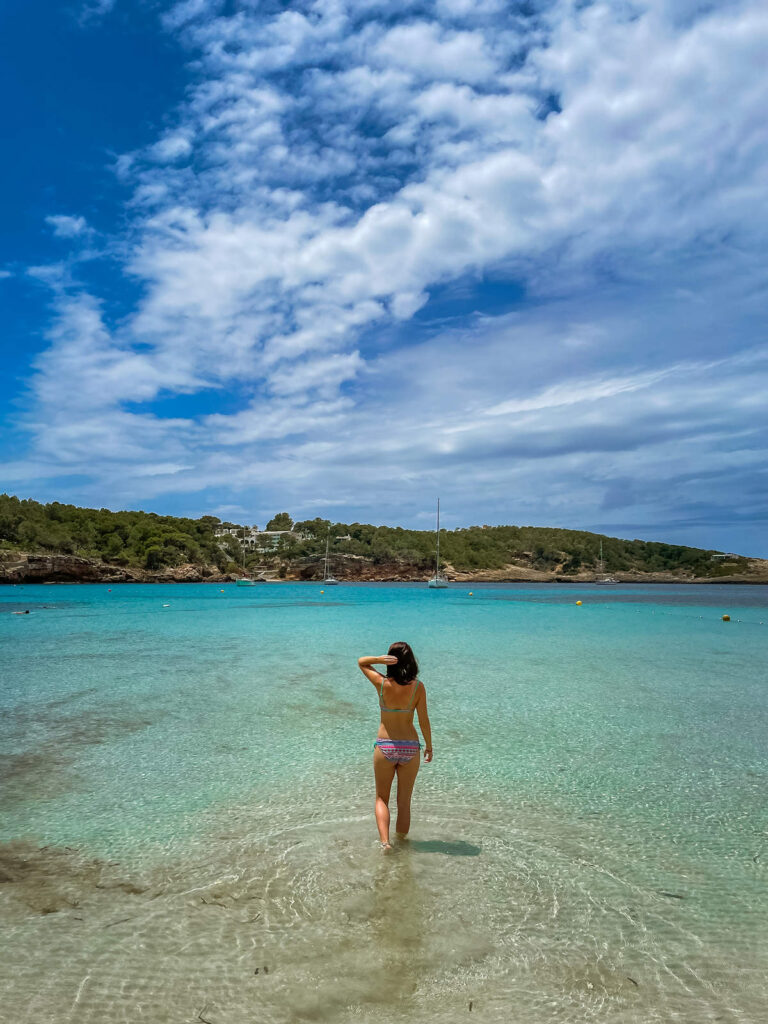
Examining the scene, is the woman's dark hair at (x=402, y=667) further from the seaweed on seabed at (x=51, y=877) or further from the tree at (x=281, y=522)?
the tree at (x=281, y=522)

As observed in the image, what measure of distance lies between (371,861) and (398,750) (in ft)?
2.83

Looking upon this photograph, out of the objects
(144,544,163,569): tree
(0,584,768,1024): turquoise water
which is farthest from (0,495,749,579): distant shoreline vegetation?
(0,584,768,1024): turquoise water

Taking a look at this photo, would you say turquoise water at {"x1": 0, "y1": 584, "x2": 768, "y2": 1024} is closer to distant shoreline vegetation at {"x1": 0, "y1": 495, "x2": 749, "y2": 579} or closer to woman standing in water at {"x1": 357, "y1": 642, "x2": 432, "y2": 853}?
woman standing in water at {"x1": 357, "y1": 642, "x2": 432, "y2": 853}

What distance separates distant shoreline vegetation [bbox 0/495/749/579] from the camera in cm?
9800

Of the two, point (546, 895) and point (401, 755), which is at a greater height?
point (401, 755)

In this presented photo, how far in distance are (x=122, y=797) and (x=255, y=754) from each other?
1.99m

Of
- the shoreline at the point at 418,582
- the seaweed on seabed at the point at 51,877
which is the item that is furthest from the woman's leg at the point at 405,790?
the shoreline at the point at 418,582

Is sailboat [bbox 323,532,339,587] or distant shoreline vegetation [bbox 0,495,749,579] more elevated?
distant shoreline vegetation [bbox 0,495,749,579]

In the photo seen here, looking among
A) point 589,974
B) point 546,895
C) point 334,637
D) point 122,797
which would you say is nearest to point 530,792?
point 546,895

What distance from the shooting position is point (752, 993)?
10.8 feet

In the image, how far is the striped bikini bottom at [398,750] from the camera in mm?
4840

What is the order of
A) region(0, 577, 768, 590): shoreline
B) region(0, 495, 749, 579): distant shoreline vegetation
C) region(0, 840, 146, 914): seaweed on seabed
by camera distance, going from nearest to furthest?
region(0, 840, 146, 914): seaweed on seabed, region(0, 577, 768, 590): shoreline, region(0, 495, 749, 579): distant shoreline vegetation

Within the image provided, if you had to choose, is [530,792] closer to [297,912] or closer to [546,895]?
[546,895]

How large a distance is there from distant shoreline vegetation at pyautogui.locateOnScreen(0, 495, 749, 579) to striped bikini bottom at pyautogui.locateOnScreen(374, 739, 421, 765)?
91.6 metres
